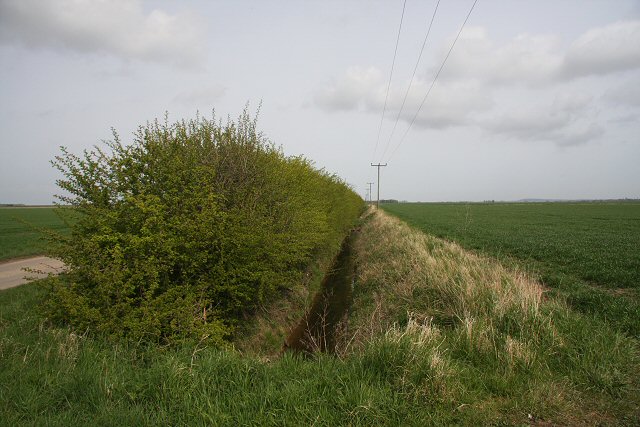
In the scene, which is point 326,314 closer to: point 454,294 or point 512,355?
point 454,294

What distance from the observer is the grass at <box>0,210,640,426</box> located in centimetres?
330

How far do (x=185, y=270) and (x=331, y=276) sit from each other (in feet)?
32.6

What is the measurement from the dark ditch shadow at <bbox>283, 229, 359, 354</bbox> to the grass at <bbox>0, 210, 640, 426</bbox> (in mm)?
2555

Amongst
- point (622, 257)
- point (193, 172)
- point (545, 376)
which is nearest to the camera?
point (545, 376)

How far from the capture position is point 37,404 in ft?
11.1

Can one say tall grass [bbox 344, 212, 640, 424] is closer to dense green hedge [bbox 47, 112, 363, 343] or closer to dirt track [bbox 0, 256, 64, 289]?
dense green hedge [bbox 47, 112, 363, 343]

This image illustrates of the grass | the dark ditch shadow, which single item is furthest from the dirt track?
the dark ditch shadow

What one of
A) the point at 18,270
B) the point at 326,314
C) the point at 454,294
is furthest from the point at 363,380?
the point at 18,270

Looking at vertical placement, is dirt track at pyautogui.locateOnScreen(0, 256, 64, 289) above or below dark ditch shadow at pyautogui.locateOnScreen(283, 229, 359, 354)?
above

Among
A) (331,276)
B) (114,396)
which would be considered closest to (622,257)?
(331,276)

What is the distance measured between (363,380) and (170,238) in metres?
4.36

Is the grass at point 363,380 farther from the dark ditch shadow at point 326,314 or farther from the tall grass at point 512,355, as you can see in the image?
the dark ditch shadow at point 326,314

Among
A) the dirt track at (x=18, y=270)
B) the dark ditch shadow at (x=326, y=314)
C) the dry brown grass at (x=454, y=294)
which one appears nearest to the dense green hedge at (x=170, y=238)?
the dark ditch shadow at (x=326, y=314)

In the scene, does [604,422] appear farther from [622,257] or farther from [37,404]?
[622,257]
